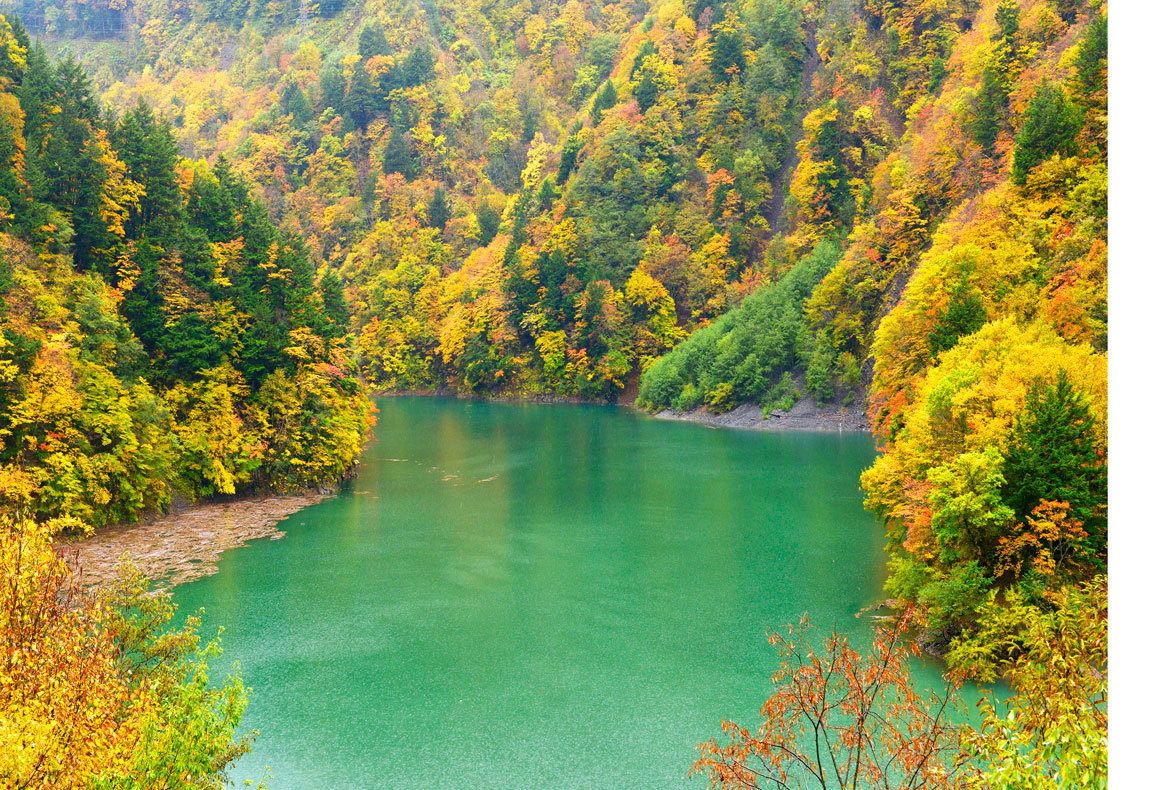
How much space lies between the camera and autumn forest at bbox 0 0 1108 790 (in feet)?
33.4

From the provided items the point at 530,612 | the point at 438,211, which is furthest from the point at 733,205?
the point at 530,612

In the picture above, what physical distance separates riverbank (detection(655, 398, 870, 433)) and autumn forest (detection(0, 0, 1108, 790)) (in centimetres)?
38

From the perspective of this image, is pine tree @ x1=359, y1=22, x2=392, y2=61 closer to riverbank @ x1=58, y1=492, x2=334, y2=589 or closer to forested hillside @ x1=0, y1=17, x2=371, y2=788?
forested hillside @ x1=0, y1=17, x2=371, y2=788

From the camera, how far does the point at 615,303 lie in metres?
72.5

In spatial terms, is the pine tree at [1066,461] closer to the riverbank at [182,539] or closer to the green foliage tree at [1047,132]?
the green foliage tree at [1047,132]

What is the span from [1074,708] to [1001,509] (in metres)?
11.0

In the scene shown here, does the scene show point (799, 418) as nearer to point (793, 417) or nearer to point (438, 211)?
point (793, 417)

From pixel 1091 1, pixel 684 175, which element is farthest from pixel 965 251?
pixel 684 175

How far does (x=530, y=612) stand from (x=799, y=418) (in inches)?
1447

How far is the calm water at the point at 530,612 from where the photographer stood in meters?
15.3

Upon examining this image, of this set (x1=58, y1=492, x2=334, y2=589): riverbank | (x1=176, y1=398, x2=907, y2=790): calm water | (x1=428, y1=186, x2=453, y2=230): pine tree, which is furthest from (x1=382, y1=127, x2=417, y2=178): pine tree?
(x1=58, y1=492, x2=334, y2=589): riverbank

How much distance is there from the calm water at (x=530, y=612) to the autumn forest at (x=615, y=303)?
1.29m

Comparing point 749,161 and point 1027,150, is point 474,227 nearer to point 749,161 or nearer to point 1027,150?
point 749,161

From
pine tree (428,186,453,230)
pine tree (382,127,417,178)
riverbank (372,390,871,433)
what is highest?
pine tree (382,127,417,178)
